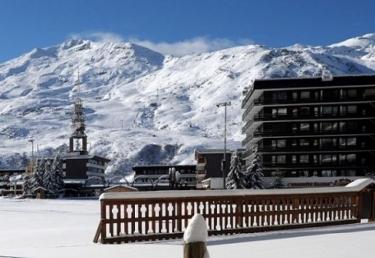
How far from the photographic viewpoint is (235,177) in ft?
264

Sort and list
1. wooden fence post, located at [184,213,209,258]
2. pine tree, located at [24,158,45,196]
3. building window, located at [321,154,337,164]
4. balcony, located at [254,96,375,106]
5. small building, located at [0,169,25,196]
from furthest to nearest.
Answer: small building, located at [0,169,25,196], pine tree, located at [24,158,45,196], building window, located at [321,154,337,164], balcony, located at [254,96,375,106], wooden fence post, located at [184,213,209,258]

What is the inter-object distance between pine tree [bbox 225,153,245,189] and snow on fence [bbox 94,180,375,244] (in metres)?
Result: 58.3

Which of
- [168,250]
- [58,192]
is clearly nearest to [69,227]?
[168,250]

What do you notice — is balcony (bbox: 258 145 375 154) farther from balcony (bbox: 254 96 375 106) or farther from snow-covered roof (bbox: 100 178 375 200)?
snow-covered roof (bbox: 100 178 375 200)

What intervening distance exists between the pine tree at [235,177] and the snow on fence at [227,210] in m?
58.3

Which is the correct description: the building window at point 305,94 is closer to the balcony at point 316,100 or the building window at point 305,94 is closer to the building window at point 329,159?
the balcony at point 316,100

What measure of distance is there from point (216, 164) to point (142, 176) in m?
26.2

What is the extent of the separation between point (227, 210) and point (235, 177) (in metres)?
62.7

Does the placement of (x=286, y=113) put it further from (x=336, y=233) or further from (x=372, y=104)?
(x=336, y=233)

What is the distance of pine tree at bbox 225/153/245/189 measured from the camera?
79.8m

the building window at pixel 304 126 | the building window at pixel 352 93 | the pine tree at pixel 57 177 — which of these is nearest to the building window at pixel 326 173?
the building window at pixel 304 126

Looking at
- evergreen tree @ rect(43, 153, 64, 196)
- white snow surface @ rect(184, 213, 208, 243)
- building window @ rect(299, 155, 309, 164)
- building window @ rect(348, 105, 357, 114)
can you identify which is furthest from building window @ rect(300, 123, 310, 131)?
white snow surface @ rect(184, 213, 208, 243)

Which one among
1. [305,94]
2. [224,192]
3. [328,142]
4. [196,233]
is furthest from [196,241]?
[305,94]

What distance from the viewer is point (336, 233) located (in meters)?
17.6
